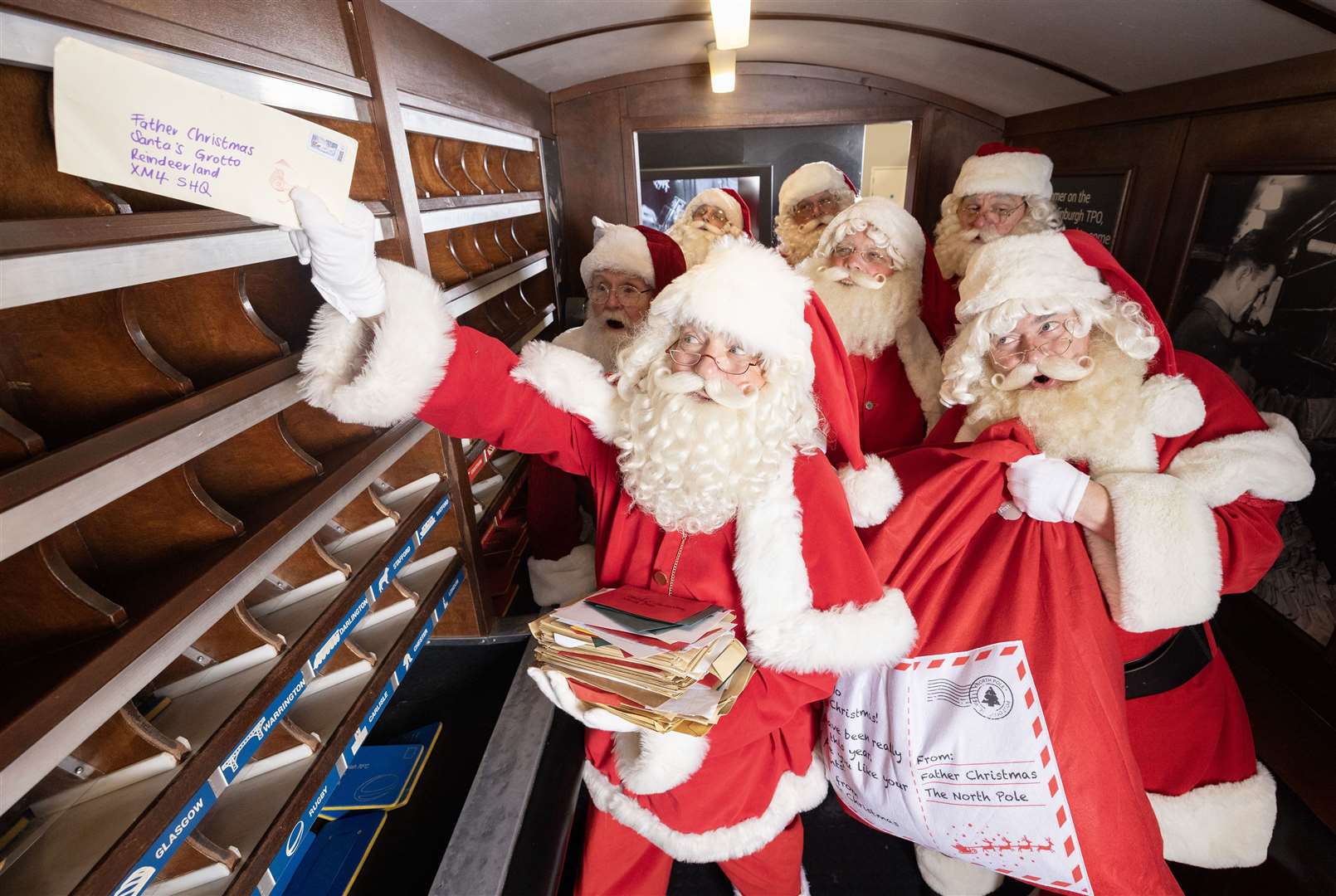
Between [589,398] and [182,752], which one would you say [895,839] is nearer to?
[589,398]

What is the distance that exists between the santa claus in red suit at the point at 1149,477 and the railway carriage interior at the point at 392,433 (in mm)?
337

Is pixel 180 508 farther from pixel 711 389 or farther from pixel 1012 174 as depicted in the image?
pixel 1012 174

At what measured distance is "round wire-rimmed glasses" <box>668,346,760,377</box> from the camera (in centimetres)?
147

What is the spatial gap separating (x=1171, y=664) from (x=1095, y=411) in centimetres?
82

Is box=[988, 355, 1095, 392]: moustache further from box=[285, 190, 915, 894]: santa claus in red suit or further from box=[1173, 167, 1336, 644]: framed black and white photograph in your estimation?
box=[1173, 167, 1336, 644]: framed black and white photograph

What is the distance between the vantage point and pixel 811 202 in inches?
134

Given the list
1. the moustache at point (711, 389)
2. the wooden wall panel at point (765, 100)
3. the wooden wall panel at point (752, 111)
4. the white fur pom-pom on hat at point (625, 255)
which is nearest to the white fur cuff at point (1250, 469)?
the moustache at point (711, 389)

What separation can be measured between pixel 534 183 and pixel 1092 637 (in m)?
3.11

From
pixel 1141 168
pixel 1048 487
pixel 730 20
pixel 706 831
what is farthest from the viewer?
pixel 1141 168

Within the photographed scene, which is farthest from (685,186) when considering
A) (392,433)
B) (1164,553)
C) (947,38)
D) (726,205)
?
(1164,553)

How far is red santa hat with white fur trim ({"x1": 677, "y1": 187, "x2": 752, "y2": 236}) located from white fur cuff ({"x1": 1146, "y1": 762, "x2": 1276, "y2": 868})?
3.08 m

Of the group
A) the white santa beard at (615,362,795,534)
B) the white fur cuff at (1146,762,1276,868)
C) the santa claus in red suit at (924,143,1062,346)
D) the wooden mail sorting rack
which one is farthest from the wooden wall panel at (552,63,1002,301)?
the white fur cuff at (1146,762,1276,868)

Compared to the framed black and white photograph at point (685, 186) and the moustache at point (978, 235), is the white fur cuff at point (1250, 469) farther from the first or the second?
the framed black and white photograph at point (685, 186)

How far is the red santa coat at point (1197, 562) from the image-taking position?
4.75ft
